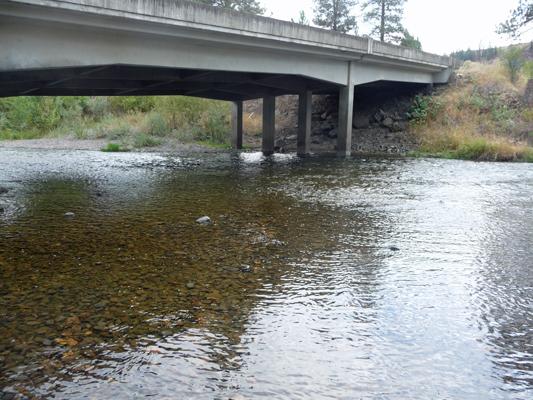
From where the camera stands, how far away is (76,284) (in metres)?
3.92

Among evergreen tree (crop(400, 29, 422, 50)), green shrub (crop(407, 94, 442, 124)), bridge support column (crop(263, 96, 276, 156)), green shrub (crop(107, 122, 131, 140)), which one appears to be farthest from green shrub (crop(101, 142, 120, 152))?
evergreen tree (crop(400, 29, 422, 50))

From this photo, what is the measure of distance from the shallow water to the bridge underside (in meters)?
6.13

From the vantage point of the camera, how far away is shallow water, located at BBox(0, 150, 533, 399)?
2.54 m

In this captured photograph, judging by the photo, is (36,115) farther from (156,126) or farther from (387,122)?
(387,122)

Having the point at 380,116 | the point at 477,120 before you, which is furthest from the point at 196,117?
the point at 477,120

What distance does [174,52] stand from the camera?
39.6 feet

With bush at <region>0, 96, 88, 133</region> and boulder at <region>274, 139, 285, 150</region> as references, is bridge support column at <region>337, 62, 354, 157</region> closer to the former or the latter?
boulder at <region>274, 139, 285, 150</region>

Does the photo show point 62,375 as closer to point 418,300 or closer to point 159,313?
point 159,313

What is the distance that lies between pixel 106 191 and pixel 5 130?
26.4 metres

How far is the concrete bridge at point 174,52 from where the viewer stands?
9.27m

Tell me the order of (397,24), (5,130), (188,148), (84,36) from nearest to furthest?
(84,36) < (188,148) < (5,130) < (397,24)

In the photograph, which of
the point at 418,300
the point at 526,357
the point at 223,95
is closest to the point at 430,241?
the point at 418,300

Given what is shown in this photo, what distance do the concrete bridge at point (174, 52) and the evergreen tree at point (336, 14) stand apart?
21551 mm

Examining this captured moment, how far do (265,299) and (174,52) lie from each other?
1019cm
